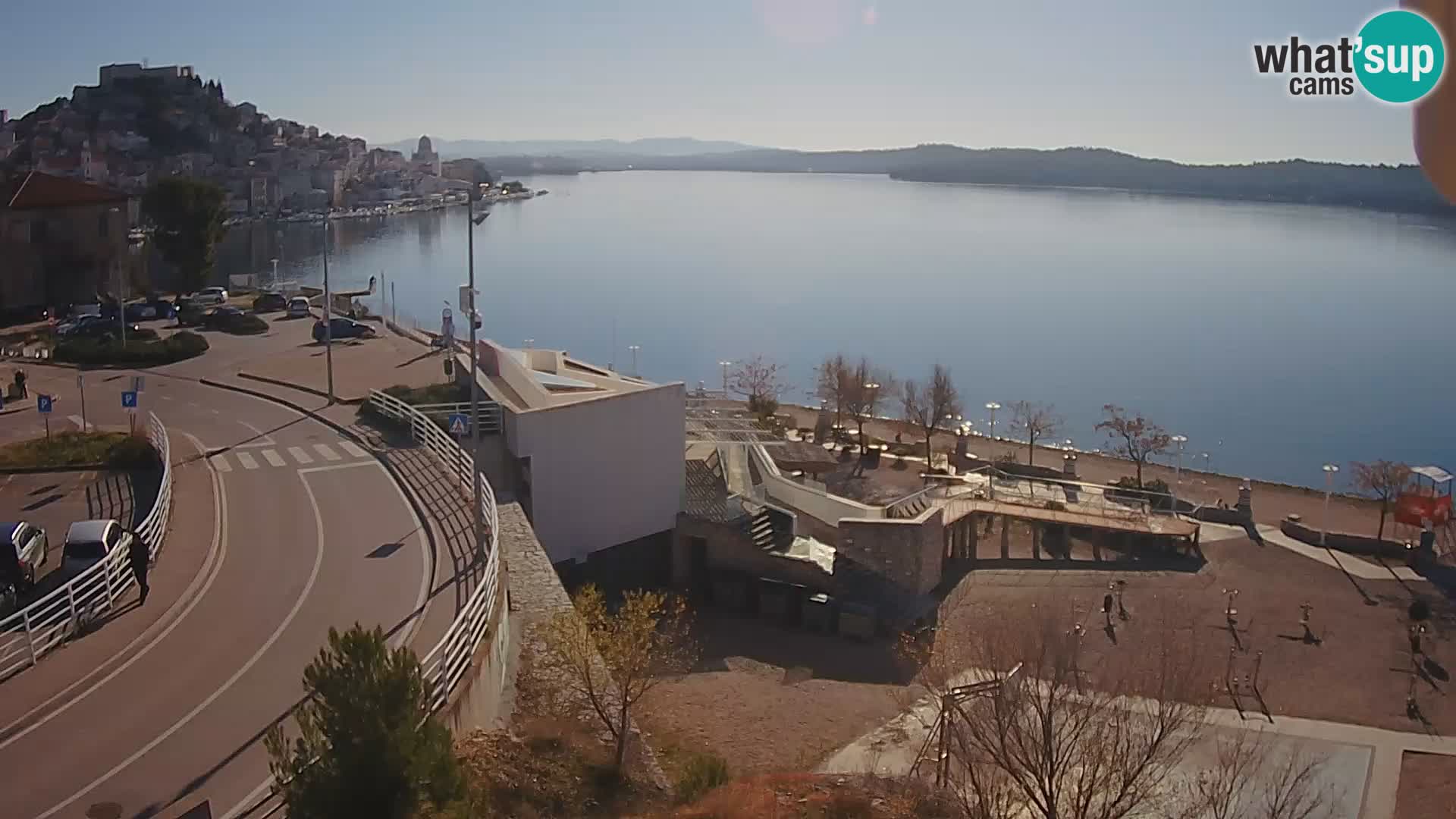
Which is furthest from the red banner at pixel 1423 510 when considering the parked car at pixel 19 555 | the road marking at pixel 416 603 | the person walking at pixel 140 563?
the parked car at pixel 19 555

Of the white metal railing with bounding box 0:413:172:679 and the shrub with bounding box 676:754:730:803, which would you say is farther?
the white metal railing with bounding box 0:413:172:679

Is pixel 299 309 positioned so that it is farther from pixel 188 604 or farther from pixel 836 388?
pixel 188 604

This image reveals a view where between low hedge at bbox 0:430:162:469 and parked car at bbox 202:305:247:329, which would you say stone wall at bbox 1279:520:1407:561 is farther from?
parked car at bbox 202:305:247:329

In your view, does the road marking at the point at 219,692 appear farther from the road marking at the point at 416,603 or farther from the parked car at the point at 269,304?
the parked car at the point at 269,304

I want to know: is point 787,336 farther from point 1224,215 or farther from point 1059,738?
point 1224,215

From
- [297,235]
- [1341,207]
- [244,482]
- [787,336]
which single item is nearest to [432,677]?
[244,482]

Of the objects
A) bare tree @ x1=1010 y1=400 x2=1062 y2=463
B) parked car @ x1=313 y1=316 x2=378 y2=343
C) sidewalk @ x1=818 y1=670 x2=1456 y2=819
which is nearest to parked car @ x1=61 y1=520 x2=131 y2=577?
sidewalk @ x1=818 y1=670 x2=1456 y2=819
